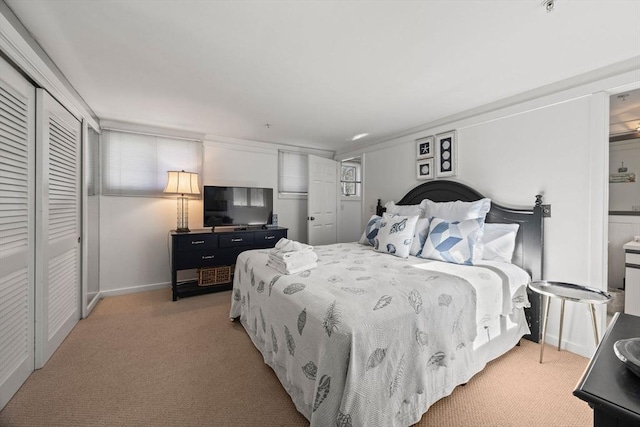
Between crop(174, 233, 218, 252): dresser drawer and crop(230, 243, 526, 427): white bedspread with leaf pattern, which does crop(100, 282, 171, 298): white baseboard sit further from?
crop(230, 243, 526, 427): white bedspread with leaf pattern

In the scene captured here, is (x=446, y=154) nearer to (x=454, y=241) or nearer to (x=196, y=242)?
(x=454, y=241)

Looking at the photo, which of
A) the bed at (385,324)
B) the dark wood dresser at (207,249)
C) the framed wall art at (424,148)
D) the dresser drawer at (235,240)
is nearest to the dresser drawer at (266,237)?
the dark wood dresser at (207,249)

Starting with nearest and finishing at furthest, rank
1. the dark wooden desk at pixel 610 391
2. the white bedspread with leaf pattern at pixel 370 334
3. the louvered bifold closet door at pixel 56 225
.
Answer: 1. the dark wooden desk at pixel 610 391
2. the white bedspread with leaf pattern at pixel 370 334
3. the louvered bifold closet door at pixel 56 225

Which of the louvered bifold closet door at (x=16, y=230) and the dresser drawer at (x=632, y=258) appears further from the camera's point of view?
the dresser drawer at (x=632, y=258)

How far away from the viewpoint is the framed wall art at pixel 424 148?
3324mm

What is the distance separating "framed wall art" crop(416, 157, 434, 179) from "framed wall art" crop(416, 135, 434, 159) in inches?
2.5

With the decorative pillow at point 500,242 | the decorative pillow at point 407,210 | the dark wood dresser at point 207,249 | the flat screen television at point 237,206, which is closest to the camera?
the decorative pillow at point 500,242

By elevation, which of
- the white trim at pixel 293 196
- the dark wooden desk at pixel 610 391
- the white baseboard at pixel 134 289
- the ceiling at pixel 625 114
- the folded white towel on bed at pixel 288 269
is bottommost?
the white baseboard at pixel 134 289

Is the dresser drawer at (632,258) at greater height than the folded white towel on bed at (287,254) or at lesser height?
lesser

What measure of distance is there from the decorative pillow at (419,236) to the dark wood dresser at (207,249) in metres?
2.10

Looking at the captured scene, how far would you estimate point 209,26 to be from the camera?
162cm

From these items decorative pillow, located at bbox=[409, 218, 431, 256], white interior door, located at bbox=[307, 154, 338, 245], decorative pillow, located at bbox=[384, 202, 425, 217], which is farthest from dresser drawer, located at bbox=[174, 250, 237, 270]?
decorative pillow, located at bbox=[409, 218, 431, 256]

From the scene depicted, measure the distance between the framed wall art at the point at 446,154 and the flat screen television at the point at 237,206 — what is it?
248 centimetres

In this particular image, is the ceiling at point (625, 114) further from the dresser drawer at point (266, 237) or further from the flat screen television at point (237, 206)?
the flat screen television at point (237, 206)
